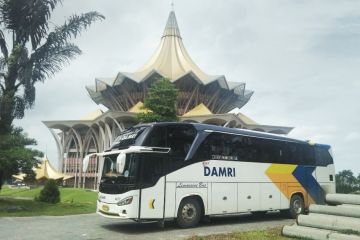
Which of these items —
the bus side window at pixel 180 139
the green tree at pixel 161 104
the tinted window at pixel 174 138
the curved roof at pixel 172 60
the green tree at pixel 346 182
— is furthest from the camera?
the curved roof at pixel 172 60

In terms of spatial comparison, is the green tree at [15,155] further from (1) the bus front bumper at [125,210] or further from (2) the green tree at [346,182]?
(2) the green tree at [346,182]

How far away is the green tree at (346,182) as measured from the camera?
28122 mm

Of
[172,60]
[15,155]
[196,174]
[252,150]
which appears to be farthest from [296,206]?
[172,60]

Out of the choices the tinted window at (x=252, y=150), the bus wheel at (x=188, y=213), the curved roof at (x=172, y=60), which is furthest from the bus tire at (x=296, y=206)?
the curved roof at (x=172, y=60)

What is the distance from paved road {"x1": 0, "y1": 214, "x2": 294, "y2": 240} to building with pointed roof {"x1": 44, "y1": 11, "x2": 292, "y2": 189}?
53.5 m

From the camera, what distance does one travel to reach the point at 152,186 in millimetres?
13102

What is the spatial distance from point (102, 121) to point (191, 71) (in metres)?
18.0

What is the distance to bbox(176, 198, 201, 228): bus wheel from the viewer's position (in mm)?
13758

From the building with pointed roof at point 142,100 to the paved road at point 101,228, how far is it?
53452mm

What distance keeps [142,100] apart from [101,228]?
6444 cm

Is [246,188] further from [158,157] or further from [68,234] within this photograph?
[68,234]

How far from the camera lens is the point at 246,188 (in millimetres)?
15945

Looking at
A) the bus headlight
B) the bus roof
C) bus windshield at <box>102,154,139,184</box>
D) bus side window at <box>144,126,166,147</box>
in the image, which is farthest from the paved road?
the bus roof

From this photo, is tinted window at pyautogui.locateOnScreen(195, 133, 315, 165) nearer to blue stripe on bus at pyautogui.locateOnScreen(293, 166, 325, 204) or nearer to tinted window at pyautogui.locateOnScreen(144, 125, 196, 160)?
blue stripe on bus at pyautogui.locateOnScreen(293, 166, 325, 204)
